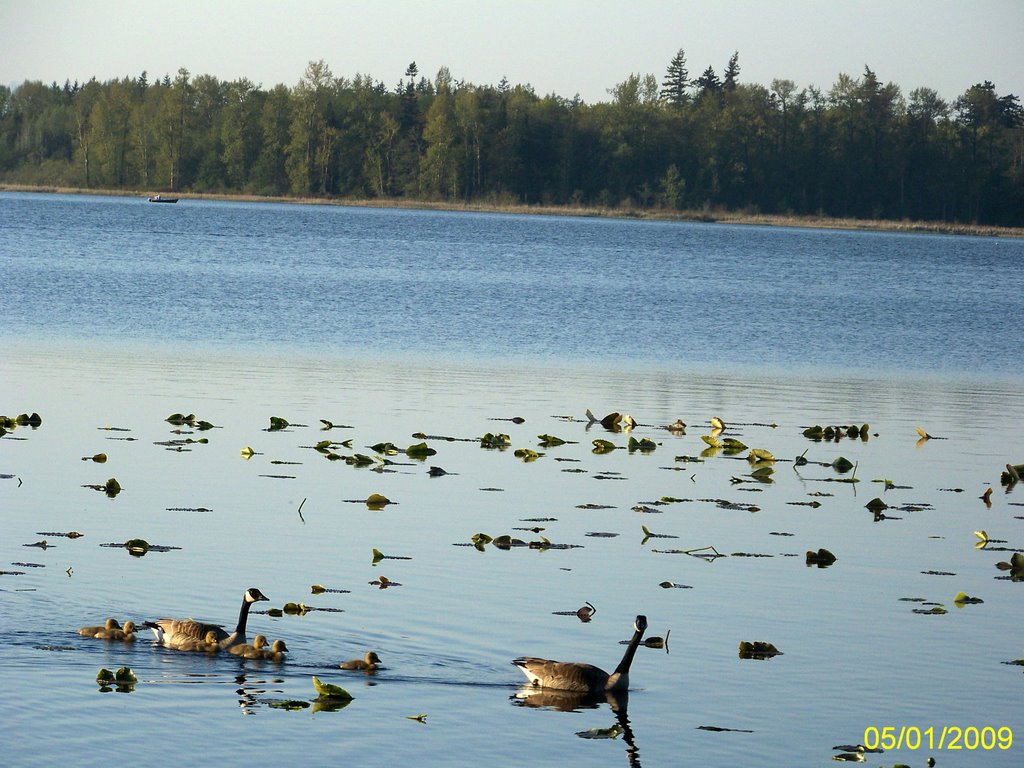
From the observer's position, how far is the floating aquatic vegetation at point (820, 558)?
16812 mm

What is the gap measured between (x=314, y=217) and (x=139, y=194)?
48.5 metres

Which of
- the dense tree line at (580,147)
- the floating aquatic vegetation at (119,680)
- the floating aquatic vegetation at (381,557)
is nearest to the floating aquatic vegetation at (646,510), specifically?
the floating aquatic vegetation at (381,557)

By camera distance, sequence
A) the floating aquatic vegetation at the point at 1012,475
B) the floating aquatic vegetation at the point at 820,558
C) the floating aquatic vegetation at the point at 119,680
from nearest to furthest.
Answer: the floating aquatic vegetation at the point at 119,680 < the floating aquatic vegetation at the point at 820,558 < the floating aquatic vegetation at the point at 1012,475

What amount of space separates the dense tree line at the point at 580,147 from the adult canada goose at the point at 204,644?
13995cm

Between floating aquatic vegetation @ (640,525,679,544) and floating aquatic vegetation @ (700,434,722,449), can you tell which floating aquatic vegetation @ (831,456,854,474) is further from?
floating aquatic vegetation @ (640,525,679,544)

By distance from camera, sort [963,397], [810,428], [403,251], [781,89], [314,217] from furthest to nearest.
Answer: [781,89], [314,217], [403,251], [963,397], [810,428]

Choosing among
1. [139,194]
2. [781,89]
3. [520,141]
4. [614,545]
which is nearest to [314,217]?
[520,141]

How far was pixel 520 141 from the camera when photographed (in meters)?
153

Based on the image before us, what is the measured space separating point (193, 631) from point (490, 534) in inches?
212

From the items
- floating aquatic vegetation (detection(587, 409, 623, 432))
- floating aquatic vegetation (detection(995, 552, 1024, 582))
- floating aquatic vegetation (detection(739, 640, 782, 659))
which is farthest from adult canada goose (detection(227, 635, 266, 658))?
floating aquatic vegetation (detection(587, 409, 623, 432))

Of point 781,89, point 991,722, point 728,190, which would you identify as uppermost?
point 781,89

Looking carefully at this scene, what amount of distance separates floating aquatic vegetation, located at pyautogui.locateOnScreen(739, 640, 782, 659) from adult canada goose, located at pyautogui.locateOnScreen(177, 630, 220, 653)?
15.2 ft

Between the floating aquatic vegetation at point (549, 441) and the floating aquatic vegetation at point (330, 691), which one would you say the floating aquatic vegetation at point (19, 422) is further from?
the floating aquatic vegetation at point (330, 691)

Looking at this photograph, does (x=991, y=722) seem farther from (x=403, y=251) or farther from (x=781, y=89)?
(x=781, y=89)
